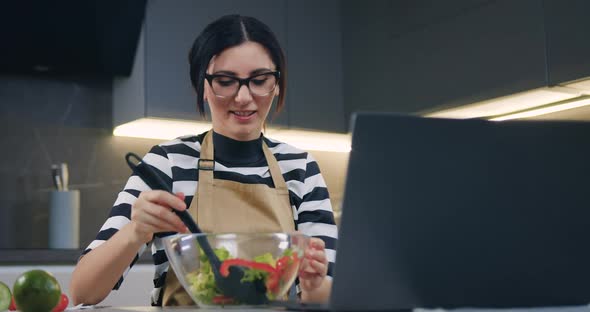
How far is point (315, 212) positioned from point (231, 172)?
20 centimetres

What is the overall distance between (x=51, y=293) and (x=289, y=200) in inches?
25.6

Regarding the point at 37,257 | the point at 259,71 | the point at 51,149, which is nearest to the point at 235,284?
the point at 259,71

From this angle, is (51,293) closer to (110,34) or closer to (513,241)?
(513,241)

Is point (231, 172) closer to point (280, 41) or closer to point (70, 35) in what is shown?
point (70, 35)

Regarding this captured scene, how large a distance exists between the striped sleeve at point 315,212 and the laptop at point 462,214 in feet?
2.36

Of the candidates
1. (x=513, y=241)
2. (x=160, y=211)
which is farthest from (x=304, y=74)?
(x=513, y=241)

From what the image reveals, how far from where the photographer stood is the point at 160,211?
3.35 feet

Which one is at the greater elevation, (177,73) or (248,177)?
(177,73)

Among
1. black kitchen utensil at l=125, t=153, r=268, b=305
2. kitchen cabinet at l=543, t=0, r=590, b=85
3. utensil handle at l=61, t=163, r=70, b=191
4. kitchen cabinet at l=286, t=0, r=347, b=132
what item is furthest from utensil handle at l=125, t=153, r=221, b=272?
kitchen cabinet at l=286, t=0, r=347, b=132

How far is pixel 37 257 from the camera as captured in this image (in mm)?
2383

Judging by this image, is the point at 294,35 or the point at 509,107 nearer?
the point at 509,107

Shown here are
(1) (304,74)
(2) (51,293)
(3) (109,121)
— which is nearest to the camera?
(2) (51,293)

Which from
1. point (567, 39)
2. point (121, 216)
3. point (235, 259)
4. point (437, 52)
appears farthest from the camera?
point (437, 52)

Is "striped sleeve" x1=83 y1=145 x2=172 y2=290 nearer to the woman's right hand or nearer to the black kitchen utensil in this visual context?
the woman's right hand
